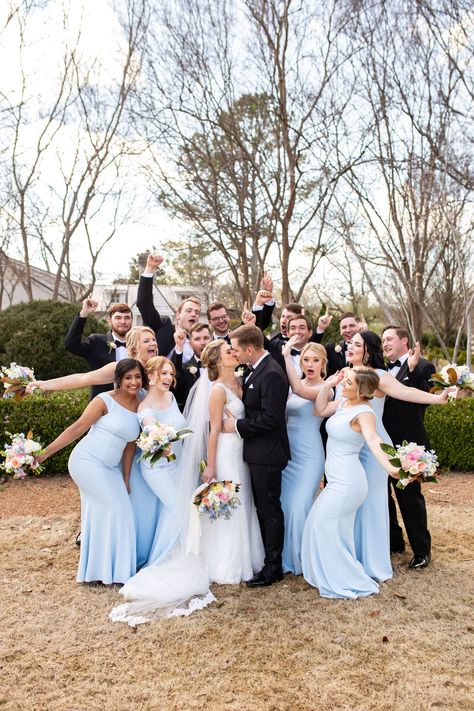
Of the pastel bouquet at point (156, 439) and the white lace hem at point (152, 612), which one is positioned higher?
the pastel bouquet at point (156, 439)

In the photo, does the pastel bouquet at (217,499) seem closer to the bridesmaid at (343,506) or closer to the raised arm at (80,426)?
the bridesmaid at (343,506)

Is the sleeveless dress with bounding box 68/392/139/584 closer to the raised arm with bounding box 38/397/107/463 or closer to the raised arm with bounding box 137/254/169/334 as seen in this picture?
the raised arm with bounding box 38/397/107/463

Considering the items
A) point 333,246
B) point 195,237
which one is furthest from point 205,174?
point 333,246

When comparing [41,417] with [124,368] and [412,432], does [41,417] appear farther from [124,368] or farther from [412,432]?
[412,432]

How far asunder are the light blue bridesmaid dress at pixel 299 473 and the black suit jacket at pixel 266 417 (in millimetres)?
320

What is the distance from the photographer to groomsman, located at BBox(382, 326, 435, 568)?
5.85 metres

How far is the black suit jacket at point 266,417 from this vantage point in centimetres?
531

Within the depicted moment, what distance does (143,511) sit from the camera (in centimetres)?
578

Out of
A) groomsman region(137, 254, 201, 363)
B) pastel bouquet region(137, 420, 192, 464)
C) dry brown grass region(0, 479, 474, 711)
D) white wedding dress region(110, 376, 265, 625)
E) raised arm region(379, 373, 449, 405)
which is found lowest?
dry brown grass region(0, 479, 474, 711)

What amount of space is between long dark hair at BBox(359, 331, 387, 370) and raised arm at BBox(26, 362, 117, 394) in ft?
7.92

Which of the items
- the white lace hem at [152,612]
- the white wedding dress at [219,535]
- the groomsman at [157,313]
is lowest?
the white lace hem at [152,612]

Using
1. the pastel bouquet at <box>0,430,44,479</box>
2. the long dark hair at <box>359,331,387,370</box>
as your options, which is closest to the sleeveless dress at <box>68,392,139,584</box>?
the pastel bouquet at <box>0,430,44,479</box>

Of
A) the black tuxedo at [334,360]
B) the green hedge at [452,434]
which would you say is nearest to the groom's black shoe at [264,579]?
the black tuxedo at [334,360]

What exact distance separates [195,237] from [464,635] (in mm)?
13709
